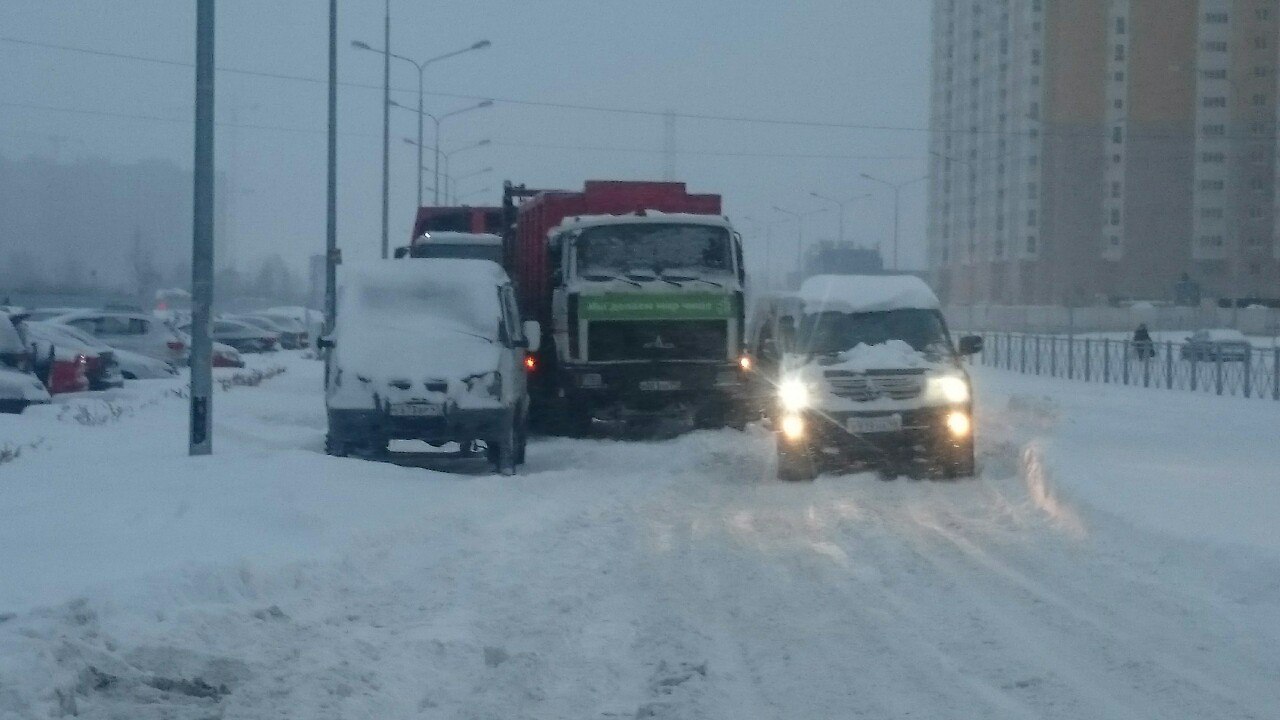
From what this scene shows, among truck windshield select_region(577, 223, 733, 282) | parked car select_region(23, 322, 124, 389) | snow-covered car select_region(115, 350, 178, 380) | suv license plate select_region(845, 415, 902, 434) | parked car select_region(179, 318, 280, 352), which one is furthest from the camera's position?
parked car select_region(179, 318, 280, 352)

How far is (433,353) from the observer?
600 inches

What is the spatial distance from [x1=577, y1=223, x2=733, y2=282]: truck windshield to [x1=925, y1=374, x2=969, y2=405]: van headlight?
5340mm

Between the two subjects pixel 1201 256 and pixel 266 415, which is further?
pixel 1201 256

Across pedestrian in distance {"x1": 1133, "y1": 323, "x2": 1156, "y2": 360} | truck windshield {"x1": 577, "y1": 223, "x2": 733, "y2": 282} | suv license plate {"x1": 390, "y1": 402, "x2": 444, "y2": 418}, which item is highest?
truck windshield {"x1": 577, "y1": 223, "x2": 733, "y2": 282}

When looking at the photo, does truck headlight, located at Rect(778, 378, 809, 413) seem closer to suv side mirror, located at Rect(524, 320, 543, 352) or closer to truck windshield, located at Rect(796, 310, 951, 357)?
truck windshield, located at Rect(796, 310, 951, 357)

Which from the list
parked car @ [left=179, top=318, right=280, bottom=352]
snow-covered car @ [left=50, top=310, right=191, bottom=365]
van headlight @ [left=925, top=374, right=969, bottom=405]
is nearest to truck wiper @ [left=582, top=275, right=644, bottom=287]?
van headlight @ [left=925, top=374, right=969, bottom=405]

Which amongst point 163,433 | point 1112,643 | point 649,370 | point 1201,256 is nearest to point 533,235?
point 649,370

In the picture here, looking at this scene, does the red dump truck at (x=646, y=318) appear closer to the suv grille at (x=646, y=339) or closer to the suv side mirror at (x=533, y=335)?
the suv grille at (x=646, y=339)

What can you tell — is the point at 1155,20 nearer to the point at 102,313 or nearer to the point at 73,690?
the point at 102,313

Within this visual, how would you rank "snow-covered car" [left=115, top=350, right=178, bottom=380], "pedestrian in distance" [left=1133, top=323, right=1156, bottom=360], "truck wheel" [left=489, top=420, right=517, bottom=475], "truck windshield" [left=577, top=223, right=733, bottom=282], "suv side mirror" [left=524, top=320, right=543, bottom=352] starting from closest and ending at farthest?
"truck wheel" [left=489, top=420, right=517, bottom=475]
"suv side mirror" [left=524, top=320, right=543, bottom=352]
"truck windshield" [left=577, top=223, right=733, bottom=282]
"snow-covered car" [left=115, top=350, right=178, bottom=380]
"pedestrian in distance" [left=1133, top=323, right=1156, bottom=360]

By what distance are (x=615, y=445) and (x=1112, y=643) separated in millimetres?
12295

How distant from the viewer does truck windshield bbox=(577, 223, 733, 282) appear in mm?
20234

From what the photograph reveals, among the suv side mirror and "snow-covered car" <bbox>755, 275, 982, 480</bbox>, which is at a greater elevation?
the suv side mirror

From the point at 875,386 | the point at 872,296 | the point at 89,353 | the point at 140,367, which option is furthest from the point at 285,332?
the point at 875,386
